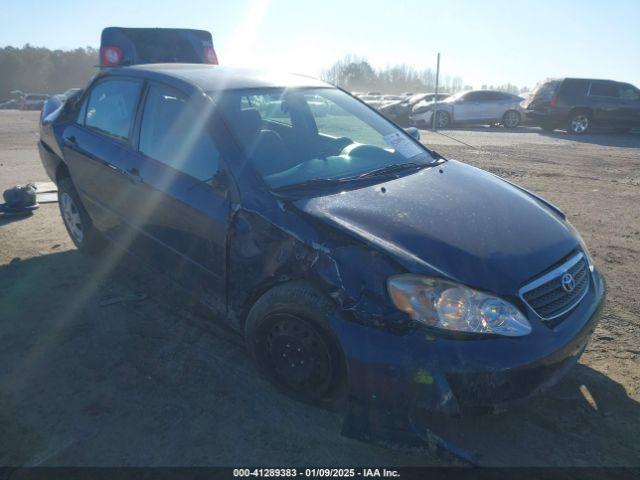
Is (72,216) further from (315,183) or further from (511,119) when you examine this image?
(511,119)

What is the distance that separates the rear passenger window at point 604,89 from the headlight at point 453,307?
16.4m

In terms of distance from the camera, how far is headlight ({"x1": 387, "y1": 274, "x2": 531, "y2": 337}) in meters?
2.15

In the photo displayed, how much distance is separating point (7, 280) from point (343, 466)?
341cm

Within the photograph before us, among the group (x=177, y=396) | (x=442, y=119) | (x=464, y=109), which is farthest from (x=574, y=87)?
(x=177, y=396)

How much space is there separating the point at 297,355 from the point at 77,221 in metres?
2.99

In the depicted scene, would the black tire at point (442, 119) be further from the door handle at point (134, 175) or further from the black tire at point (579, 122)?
the door handle at point (134, 175)

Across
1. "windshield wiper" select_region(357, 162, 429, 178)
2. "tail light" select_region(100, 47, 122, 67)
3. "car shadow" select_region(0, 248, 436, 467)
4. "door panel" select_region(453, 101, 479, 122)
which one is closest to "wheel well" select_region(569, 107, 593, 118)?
"door panel" select_region(453, 101, 479, 122)

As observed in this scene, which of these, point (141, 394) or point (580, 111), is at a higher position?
point (580, 111)

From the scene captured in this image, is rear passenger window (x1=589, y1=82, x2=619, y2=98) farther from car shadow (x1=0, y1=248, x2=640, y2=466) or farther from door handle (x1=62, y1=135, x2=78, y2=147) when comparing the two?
door handle (x1=62, y1=135, x2=78, y2=147)

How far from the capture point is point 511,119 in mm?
19375

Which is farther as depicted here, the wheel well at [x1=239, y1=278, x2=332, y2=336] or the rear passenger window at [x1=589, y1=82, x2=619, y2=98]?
the rear passenger window at [x1=589, y1=82, x2=619, y2=98]

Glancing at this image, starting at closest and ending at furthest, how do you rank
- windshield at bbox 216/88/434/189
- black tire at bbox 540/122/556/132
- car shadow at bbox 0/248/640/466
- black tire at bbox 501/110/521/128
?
car shadow at bbox 0/248/640/466 → windshield at bbox 216/88/434/189 → black tire at bbox 540/122/556/132 → black tire at bbox 501/110/521/128

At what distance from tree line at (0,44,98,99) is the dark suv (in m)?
63.9

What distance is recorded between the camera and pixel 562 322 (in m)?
2.33
